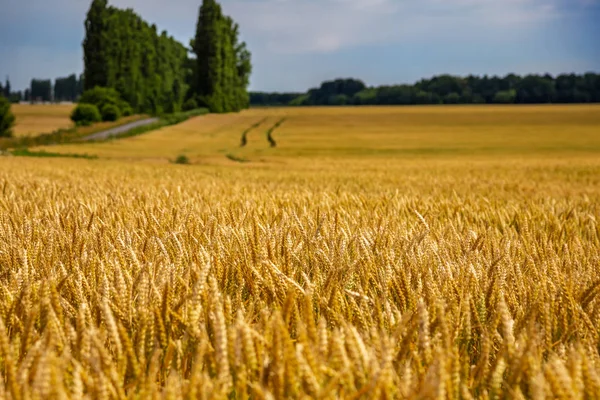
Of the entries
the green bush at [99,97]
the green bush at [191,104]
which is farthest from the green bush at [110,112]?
the green bush at [191,104]

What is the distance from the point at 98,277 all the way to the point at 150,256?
26 centimetres

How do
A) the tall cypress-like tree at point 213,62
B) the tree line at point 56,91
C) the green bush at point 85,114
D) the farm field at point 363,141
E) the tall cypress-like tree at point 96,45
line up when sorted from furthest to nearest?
the tree line at point 56,91 < the tall cypress-like tree at point 213,62 < the tall cypress-like tree at point 96,45 < the green bush at point 85,114 < the farm field at point 363,141

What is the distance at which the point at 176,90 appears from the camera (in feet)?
243

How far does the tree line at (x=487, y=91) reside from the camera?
97.6 meters

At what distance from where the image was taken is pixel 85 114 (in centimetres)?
4562

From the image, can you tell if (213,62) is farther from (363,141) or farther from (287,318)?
(287,318)

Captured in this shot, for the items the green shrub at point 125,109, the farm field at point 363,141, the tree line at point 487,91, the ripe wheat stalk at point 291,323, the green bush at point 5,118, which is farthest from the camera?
the tree line at point 487,91

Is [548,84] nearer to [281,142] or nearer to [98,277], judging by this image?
[281,142]

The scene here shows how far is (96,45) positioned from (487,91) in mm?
75565

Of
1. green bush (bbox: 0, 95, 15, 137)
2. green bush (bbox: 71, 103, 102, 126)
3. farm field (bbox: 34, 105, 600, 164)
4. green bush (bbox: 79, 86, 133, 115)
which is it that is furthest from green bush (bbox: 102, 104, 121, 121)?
green bush (bbox: 0, 95, 15, 137)

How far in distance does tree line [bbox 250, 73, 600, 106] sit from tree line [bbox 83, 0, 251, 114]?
43190 mm

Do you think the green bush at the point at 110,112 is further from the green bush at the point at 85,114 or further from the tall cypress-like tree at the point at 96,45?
the tall cypress-like tree at the point at 96,45

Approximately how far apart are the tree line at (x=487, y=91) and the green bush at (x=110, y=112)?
69.5m

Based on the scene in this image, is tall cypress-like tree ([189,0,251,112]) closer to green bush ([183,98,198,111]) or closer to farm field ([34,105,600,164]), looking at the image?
green bush ([183,98,198,111])
